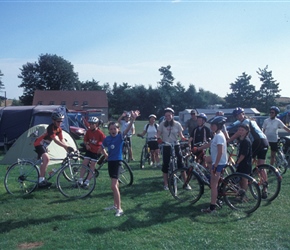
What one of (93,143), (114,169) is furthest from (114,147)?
(93,143)

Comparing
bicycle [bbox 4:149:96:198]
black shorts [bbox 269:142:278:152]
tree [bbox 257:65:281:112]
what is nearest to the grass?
bicycle [bbox 4:149:96:198]

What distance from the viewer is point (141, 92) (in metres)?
68.7

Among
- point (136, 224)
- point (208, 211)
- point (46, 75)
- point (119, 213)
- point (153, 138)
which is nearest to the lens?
point (136, 224)

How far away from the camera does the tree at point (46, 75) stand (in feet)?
241

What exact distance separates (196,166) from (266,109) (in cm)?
5514

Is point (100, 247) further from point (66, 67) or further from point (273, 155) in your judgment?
point (66, 67)

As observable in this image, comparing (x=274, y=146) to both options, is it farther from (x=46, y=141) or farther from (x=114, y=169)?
(x=46, y=141)

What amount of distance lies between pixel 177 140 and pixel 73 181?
2.47 meters

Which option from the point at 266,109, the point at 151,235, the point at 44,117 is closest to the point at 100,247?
the point at 151,235

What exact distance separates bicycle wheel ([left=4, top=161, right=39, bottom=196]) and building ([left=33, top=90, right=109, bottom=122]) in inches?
2284

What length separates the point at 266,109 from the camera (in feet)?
192

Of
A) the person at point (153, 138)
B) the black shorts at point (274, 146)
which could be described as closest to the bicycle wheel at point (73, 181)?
→ the person at point (153, 138)

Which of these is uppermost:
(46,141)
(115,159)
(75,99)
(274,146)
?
(75,99)

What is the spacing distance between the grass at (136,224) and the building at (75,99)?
194 ft
